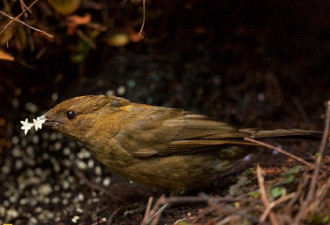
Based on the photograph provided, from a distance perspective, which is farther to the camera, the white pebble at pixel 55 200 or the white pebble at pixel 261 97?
the white pebble at pixel 261 97

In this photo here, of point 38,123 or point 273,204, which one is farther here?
point 38,123

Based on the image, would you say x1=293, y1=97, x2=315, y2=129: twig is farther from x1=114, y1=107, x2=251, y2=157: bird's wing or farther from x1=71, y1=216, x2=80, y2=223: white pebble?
x1=71, y1=216, x2=80, y2=223: white pebble

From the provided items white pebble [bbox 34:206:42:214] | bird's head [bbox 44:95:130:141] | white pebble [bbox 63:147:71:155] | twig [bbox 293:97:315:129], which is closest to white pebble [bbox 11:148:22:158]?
white pebble [bbox 63:147:71:155]

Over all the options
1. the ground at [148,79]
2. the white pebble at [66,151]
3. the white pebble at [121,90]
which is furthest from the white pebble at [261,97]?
the white pebble at [66,151]

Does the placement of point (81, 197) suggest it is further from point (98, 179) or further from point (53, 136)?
point (53, 136)

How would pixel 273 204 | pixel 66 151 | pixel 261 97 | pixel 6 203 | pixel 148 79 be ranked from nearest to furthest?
pixel 273 204 → pixel 6 203 → pixel 66 151 → pixel 148 79 → pixel 261 97

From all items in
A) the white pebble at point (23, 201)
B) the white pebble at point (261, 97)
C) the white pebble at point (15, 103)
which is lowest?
the white pebble at point (23, 201)

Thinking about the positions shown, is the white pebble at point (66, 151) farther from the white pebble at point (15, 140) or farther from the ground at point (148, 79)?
the white pebble at point (15, 140)

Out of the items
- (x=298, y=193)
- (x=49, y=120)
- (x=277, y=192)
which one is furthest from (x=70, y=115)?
(x=298, y=193)

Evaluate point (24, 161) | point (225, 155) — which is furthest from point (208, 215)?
point (24, 161)
